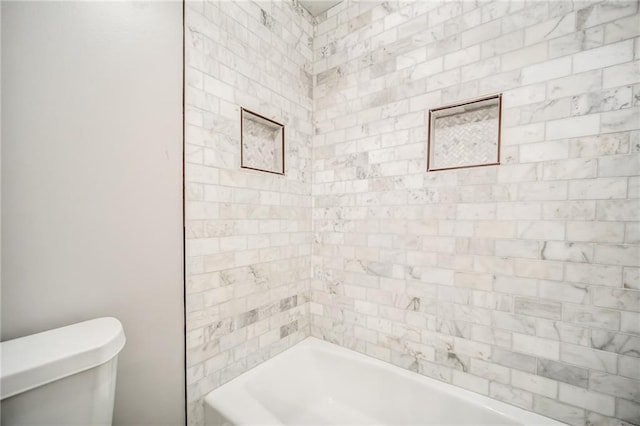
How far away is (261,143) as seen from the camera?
1670 mm

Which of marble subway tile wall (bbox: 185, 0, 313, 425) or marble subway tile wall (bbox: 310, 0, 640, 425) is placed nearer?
marble subway tile wall (bbox: 310, 0, 640, 425)

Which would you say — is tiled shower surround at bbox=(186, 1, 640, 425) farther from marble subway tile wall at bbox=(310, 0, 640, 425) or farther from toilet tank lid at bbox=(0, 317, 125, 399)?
toilet tank lid at bbox=(0, 317, 125, 399)

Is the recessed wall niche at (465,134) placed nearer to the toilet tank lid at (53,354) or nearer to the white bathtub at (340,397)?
the white bathtub at (340,397)

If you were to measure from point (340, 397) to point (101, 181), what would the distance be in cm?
→ 176

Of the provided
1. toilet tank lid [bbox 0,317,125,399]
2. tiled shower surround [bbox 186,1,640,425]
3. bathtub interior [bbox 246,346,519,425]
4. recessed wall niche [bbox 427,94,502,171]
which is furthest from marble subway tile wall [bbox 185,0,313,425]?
recessed wall niche [bbox 427,94,502,171]

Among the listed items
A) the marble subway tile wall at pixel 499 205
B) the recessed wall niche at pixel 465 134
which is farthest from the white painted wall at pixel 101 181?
the recessed wall niche at pixel 465 134

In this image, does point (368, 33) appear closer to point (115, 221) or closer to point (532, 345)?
point (115, 221)

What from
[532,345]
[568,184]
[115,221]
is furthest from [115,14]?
[532,345]

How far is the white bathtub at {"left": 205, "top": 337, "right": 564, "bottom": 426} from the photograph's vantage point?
128 centimetres

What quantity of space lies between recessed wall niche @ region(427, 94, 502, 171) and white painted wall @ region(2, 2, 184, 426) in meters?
1.33

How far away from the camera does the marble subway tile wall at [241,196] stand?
4.29 feet

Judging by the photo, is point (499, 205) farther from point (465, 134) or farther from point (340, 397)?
point (340, 397)

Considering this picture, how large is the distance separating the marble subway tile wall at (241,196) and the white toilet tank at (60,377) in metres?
0.44

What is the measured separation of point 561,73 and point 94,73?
6.24 ft
